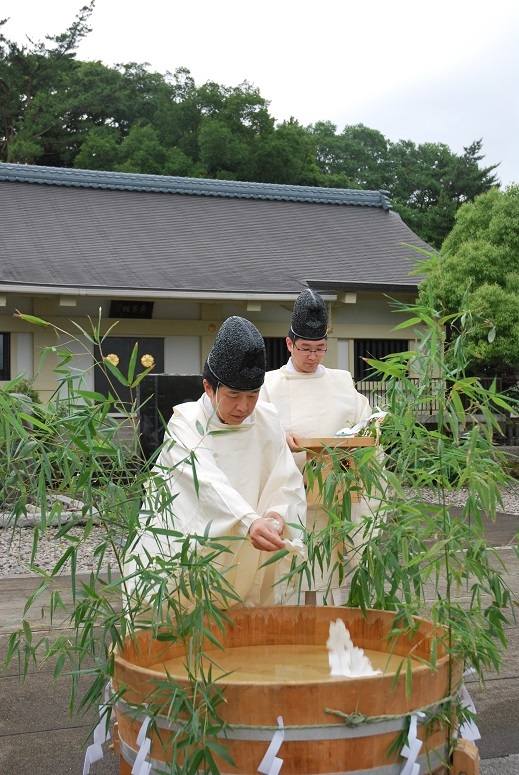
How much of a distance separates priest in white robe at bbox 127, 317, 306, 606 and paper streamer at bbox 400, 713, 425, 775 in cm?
69

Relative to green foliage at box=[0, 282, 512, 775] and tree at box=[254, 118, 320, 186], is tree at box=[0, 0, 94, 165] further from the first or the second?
green foliage at box=[0, 282, 512, 775]

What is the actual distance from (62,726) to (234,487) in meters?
1.59

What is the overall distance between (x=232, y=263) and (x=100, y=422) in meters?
14.3

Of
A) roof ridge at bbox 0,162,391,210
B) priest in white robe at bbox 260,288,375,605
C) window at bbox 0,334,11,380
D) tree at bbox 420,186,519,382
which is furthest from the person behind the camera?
roof ridge at bbox 0,162,391,210

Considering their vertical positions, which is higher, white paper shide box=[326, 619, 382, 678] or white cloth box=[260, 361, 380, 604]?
white cloth box=[260, 361, 380, 604]

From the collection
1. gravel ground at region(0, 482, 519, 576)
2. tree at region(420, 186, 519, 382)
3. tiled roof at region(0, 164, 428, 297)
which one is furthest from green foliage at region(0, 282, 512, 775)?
tiled roof at region(0, 164, 428, 297)

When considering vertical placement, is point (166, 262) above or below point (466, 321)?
above

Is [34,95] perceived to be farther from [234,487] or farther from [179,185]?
[234,487]

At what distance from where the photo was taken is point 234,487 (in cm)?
342

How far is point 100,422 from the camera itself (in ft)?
8.77

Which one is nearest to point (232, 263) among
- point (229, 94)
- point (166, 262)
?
point (166, 262)

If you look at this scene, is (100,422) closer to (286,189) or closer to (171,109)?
(286,189)

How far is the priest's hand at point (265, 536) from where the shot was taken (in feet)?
9.11

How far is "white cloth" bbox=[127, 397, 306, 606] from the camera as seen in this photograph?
2.96m
